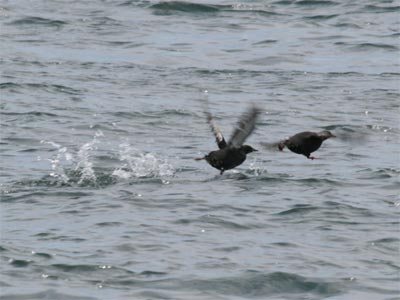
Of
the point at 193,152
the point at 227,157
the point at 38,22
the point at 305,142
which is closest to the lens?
the point at 305,142

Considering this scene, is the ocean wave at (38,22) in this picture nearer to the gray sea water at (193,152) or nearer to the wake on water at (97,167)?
the gray sea water at (193,152)

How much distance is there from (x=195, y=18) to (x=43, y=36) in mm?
3908

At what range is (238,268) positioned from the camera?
39.6 ft

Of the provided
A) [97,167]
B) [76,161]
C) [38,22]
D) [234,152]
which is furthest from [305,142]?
[38,22]

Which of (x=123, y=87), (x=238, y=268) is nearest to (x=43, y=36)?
(x=123, y=87)

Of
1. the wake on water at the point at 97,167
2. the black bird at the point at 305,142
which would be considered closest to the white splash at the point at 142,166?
the wake on water at the point at 97,167

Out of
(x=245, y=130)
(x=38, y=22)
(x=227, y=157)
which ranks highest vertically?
(x=245, y=130)

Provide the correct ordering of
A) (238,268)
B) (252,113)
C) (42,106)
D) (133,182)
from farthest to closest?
(42,106), (133,182), (252,113), (238,268)

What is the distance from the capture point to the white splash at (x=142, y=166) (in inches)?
627

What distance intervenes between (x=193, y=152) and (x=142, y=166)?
1.23m

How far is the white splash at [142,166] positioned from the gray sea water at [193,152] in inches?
1.1

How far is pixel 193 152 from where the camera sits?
17.4 meters

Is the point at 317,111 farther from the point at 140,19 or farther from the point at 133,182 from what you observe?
the point at 140,19

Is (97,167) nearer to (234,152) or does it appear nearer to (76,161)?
(76,161)
